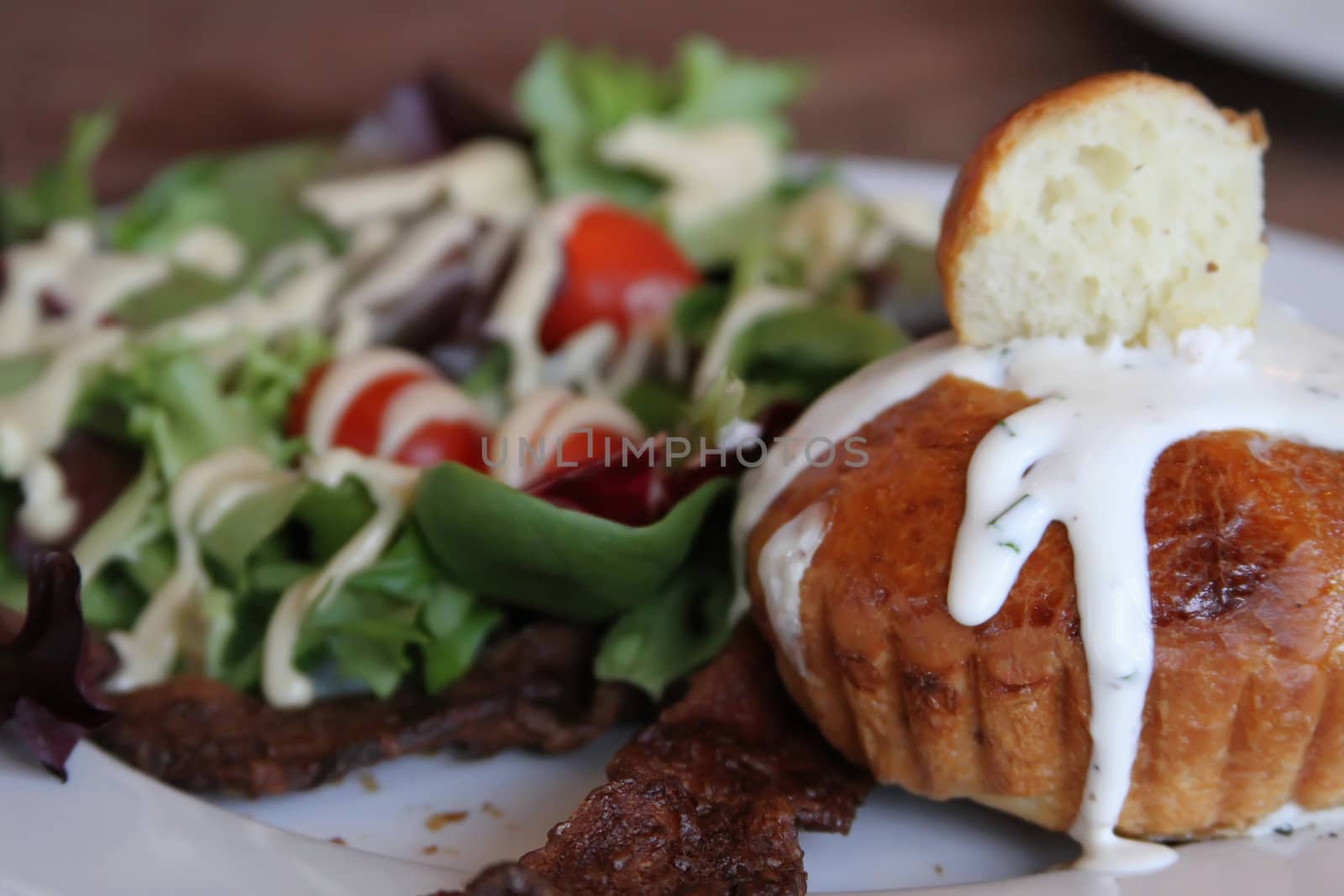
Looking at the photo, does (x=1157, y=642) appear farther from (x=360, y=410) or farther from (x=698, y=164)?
(x=698, y=164)

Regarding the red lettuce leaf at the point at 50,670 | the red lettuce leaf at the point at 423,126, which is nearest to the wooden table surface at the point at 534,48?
the red lettuce leaf at the point at 423,126

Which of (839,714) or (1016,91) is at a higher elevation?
(1016,91)

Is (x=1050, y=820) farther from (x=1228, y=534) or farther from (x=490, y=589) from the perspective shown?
(x=490, y=589)

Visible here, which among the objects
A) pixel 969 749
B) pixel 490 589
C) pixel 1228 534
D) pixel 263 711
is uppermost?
pixel 1228 534

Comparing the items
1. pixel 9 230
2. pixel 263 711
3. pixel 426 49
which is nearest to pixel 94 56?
pixel 426 49

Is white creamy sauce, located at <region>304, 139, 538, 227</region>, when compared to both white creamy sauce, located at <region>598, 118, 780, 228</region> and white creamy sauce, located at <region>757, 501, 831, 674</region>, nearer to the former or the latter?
white creamy sauce, located at <region>598, 118, 780, 228</region>

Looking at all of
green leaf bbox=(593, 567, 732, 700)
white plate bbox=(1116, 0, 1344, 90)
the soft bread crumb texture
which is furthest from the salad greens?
white plate bbox=(1116, 0, 1344, 90)
